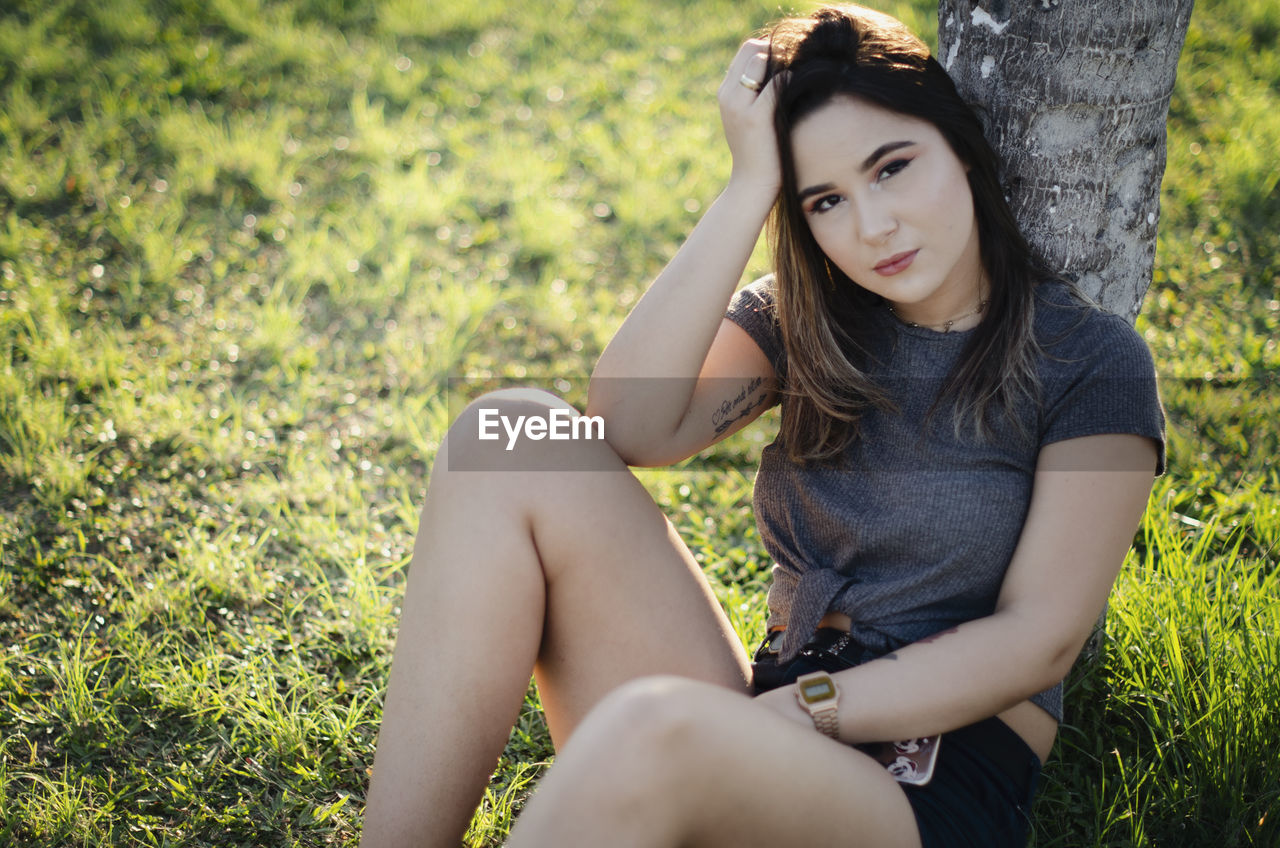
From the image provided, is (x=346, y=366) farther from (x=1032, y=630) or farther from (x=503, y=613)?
(x=1032, y=630)

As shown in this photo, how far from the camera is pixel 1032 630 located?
65.5 inches

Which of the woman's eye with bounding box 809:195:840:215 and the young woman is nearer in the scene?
the young woman

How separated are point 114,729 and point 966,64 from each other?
8.36 ft

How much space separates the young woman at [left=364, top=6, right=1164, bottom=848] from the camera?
1671 mm

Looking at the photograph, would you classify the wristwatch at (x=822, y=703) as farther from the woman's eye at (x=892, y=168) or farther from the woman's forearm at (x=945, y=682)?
the woman's eye at (x=892, y=168)

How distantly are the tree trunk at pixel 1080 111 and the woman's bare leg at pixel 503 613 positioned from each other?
3.69ft

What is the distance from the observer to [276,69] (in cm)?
612

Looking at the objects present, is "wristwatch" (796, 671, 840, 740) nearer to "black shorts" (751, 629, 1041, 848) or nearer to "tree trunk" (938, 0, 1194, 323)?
"black shorts" (751, 629, 1041, 848)

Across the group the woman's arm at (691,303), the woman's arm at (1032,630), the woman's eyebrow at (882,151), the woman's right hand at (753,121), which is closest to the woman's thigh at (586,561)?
the woman's arm at (691,303)

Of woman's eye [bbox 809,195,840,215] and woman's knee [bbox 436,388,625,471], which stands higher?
woman's eye [bbox 809,195,840,215]

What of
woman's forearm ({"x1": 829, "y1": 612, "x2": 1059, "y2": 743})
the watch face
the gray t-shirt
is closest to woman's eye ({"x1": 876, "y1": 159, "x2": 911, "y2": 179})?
the gray t-shirt

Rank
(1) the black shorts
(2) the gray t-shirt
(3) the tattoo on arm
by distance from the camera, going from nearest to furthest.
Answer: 1. (1) the black shorts
2. (2) the gray t-shirt
3. (3) the tattoo on arm

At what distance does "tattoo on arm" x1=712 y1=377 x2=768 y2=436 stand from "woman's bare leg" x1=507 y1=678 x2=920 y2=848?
0.82 metres

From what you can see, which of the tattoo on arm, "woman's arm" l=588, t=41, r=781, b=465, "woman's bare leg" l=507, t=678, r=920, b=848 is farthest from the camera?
the tattoo on arm
